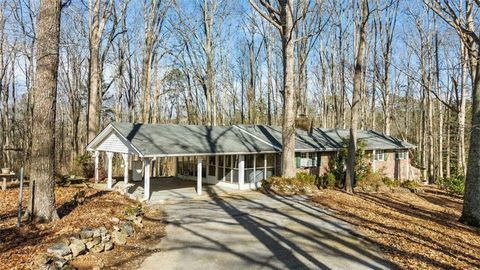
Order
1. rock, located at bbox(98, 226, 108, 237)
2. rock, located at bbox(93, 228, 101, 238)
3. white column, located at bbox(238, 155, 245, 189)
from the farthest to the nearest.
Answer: white column, located at bbox(238, 155, 245, 189) → rock, located at bbox(98, 226, 108, 237) → rock, located at bbox(93, 228, 101, 238)

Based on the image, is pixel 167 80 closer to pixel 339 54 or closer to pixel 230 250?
pixel 339 54

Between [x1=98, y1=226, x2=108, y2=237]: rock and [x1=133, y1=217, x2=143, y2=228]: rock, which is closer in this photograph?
[x1=98, y1=226, x2=108, y2=237]: rock

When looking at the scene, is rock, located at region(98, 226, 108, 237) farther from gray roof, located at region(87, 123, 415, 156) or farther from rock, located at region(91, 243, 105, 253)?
gray roof, located at region(87, 123, 415, 156)

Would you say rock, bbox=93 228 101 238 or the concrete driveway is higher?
rock, bbox=93 228 101 238

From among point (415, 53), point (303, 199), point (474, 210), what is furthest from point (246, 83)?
point (474, 210)

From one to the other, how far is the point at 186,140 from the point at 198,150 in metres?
1.17

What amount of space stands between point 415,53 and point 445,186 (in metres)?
12.8

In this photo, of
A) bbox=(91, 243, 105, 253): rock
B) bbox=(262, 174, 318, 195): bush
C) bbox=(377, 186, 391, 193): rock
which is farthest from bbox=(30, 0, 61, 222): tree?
bbox=(377, 186, 391, 193): rock

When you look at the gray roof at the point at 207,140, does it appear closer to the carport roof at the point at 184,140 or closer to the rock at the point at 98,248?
the carport roof at the point at 184,140

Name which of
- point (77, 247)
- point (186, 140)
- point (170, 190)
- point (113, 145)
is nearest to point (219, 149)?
point (186, 140)

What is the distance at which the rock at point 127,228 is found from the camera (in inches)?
307

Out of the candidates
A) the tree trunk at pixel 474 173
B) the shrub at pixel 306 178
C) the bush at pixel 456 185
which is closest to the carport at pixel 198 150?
the shrub at pixel 306 178

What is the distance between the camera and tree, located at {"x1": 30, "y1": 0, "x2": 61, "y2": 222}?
7.84m

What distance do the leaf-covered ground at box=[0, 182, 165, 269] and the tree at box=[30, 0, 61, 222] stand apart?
2.22 feet
